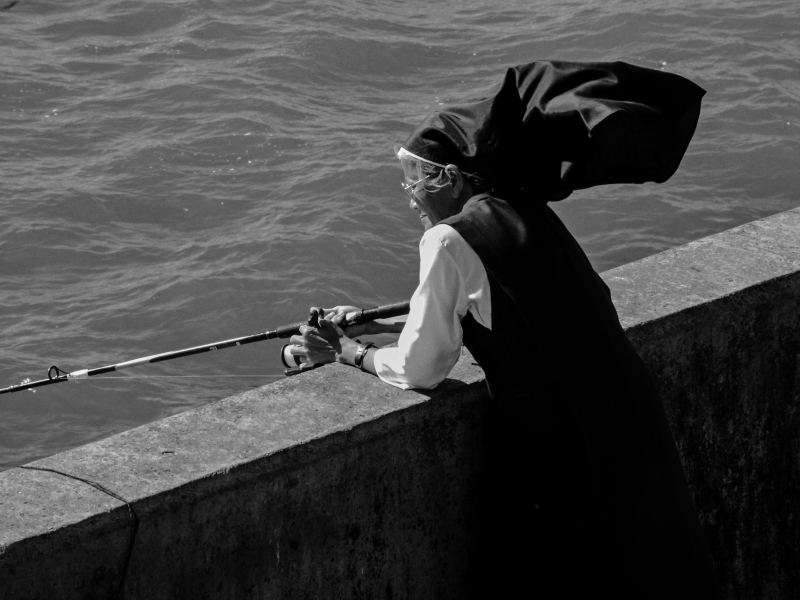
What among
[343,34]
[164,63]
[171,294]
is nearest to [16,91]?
[164,63]

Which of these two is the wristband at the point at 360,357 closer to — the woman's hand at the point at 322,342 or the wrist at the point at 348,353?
the wrist at the point at 348,353

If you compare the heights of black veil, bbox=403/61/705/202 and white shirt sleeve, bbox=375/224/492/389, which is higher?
black veil, bbox=403/61/705/202

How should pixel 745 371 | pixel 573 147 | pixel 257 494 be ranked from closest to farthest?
pixel 257 494, pixel 573 147, pixel 745 371

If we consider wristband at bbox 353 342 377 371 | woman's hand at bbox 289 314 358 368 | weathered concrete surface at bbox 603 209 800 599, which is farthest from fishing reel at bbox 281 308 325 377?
weathered concrete surface at bbox 603 209 800 599

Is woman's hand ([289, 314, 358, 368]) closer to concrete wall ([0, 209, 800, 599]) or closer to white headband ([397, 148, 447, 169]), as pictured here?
concrete wall ([0, 209, 800, 599])

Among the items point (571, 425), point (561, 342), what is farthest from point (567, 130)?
point (571, 425)

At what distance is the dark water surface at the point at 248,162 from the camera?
8109 millimetres

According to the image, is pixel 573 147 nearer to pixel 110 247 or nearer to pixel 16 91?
pixel 110 247

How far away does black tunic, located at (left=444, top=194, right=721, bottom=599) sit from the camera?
2941 mm

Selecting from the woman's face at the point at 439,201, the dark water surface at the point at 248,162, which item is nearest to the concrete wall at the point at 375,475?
the woman's face at the point at 439,201

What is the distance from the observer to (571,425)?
2.96 metres

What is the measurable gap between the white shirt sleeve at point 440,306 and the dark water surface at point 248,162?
3602 mm

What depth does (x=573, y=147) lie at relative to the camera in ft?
9.76

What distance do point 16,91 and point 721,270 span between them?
30.8 ft
